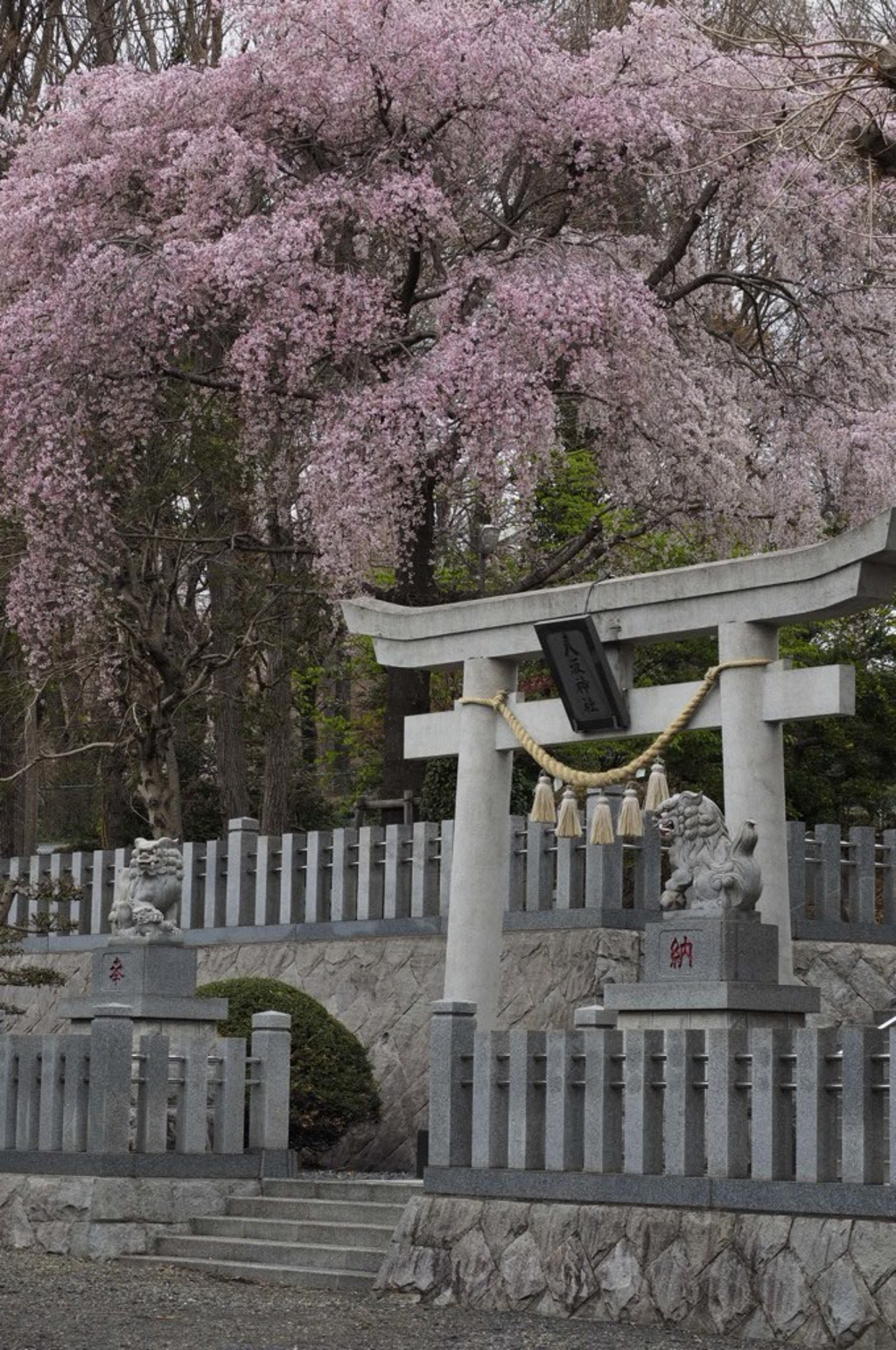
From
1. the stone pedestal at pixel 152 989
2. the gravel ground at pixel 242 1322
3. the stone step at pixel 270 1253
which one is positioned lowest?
the gravel ground at pixel 242 1322

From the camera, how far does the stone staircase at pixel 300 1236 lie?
12180mm

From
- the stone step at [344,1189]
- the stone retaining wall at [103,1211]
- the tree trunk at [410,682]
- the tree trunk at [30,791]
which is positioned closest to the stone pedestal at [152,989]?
the stone retaining wall at [103,1211]

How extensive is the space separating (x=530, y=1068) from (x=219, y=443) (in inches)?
430

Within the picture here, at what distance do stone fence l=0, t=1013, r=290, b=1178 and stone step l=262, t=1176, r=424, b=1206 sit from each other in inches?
9.2

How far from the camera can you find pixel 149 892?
14.4 meters

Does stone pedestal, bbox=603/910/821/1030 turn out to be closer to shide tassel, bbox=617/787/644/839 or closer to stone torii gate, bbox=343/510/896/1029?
stone torii gate, bbox=343/510/896/1029

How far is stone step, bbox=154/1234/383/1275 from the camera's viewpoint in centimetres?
→ 1222

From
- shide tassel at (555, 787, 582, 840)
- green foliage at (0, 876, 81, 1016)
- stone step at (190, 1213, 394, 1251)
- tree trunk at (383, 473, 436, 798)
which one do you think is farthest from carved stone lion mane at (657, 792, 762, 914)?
tree trunk at (383, 473, 436, 798)

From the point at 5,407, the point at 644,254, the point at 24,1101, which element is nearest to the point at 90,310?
the point at 5,407

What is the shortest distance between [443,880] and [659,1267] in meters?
6.98

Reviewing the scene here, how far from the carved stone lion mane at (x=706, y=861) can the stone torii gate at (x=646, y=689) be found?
850 millimetres

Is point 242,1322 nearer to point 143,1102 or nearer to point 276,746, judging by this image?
point 143,1102

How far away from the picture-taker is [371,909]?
58.0 feet

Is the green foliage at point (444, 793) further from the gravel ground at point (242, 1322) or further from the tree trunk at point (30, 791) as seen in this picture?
the gravel ground at point (242, 1322)
